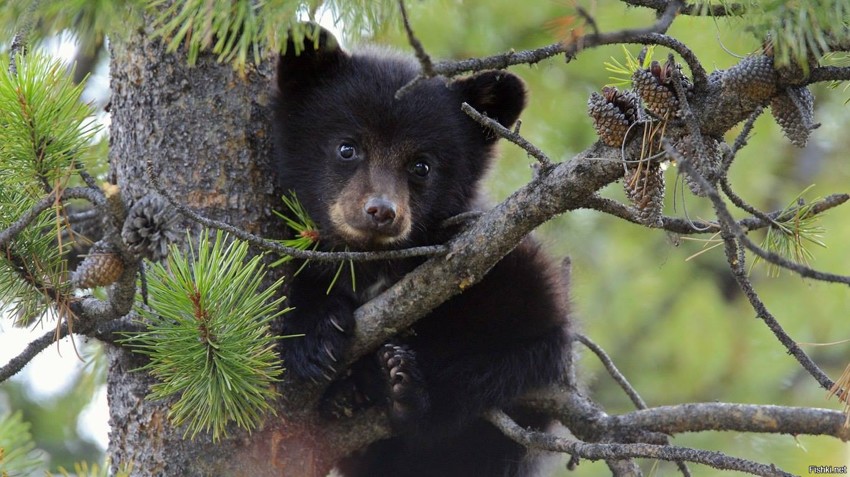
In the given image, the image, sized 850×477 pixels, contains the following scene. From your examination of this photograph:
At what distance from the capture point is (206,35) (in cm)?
197

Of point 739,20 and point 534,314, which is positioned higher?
point 739,20

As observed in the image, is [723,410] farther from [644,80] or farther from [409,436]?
[409,436]

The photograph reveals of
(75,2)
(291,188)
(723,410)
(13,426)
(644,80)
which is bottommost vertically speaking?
(13,426)

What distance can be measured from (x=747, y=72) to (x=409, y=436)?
205cm

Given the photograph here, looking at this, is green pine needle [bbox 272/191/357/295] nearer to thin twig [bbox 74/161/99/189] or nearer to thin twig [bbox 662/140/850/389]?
thin twig [bbox 74/161/99/189]

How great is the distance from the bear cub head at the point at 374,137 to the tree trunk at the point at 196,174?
0.23 metres

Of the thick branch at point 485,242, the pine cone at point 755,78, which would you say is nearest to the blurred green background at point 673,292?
the thick branch at point 485,242

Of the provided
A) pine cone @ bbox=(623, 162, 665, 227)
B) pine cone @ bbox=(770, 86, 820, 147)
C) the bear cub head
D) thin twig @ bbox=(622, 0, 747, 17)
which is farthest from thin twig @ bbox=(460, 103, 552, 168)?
the bear cub head

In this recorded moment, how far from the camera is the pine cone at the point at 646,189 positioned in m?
2.43

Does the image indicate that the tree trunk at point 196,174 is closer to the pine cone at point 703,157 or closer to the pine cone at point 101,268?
the pine cone at point 101,268

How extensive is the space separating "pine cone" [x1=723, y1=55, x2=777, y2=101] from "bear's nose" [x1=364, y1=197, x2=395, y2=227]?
1.45 metres

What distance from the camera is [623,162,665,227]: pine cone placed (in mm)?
2426

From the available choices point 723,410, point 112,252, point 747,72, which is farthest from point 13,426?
point 747,72

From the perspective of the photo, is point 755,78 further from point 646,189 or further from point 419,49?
point 419,49
